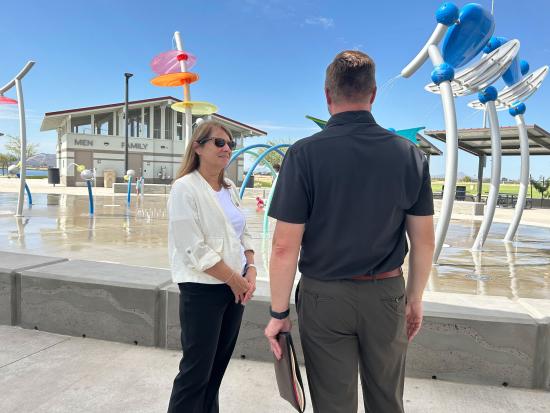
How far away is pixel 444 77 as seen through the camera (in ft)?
23.4

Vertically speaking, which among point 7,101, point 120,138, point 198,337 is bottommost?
point 198,337

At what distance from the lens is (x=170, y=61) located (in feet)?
32.7

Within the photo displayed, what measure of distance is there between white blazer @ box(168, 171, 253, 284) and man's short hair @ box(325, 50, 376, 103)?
0.87 m

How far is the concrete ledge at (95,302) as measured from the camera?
358 centimetres

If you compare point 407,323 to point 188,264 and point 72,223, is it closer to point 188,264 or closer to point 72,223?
point 188,264

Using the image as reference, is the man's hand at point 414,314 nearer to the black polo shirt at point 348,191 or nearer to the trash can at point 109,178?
the black polo shirt at point 348,191

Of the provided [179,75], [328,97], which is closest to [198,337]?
[328,97]

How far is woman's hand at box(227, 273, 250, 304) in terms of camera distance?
7.34 feet

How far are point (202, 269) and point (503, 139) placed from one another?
2276 centimetres

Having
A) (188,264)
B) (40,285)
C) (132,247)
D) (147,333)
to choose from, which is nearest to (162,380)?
(147,333)

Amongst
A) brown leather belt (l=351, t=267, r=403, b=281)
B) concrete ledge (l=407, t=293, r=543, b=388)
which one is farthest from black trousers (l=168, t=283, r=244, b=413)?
concrete ledge (l=407, t=293, r=543, b=388)

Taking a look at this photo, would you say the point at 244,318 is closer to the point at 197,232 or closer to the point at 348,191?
the point at 197,232

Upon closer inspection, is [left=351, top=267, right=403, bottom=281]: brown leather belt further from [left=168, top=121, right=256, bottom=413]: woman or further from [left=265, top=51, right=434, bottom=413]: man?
[left=168, top=121, right=256, bottom=413]: woman

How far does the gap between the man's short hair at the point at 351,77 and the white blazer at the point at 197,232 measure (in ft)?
2.86
